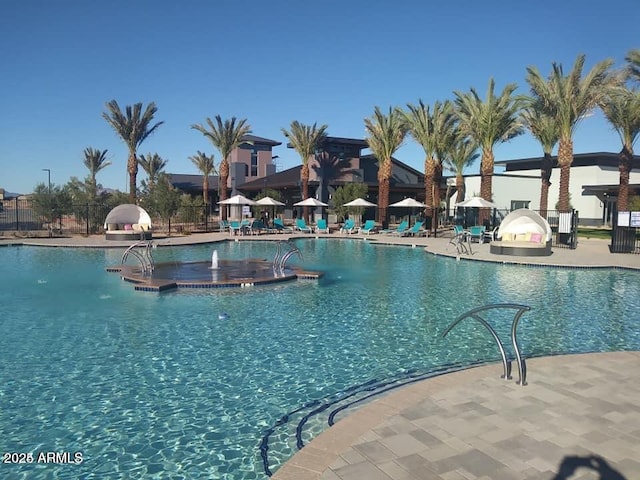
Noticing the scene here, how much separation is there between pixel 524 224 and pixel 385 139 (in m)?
14.4

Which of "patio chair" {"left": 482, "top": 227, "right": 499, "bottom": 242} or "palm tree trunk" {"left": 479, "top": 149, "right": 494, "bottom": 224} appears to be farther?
"palm tree trunk" {"left": 479, "top": 149, "right": 494, "bottom": 224}

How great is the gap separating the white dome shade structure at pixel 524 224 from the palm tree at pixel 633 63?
952cm

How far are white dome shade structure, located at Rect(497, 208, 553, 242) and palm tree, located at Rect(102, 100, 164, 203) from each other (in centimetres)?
2528

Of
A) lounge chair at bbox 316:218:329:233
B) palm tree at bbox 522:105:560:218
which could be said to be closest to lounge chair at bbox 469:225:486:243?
palm tree at bbox 522:105:560:218

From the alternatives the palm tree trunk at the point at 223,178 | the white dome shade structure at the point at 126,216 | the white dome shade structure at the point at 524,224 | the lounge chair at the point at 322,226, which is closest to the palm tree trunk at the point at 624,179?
the white dome shade structure at the point at 524,224

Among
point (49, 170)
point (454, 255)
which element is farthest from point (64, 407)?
point (49, 170)

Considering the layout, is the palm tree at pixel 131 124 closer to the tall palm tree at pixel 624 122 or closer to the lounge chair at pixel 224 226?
the lounge chair at pixel 224 226

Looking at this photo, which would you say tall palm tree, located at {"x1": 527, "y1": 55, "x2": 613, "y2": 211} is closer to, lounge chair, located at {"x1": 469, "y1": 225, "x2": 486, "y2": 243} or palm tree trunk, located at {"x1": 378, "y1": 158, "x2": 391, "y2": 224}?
lounge chair, located at {"x1": 469, "y1": 225, "x2": 486, "y2": 243}

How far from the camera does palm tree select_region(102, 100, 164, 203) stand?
35.7 metres

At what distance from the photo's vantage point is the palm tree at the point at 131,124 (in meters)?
35.7

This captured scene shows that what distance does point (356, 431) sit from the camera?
4809 millimetres

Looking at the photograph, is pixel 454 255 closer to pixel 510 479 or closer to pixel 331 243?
pixel 331 243

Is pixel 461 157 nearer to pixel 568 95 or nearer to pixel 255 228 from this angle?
pixel 568 95

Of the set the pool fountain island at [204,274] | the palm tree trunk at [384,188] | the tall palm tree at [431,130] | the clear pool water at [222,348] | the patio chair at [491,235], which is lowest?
the clear pool water at [222,348]
